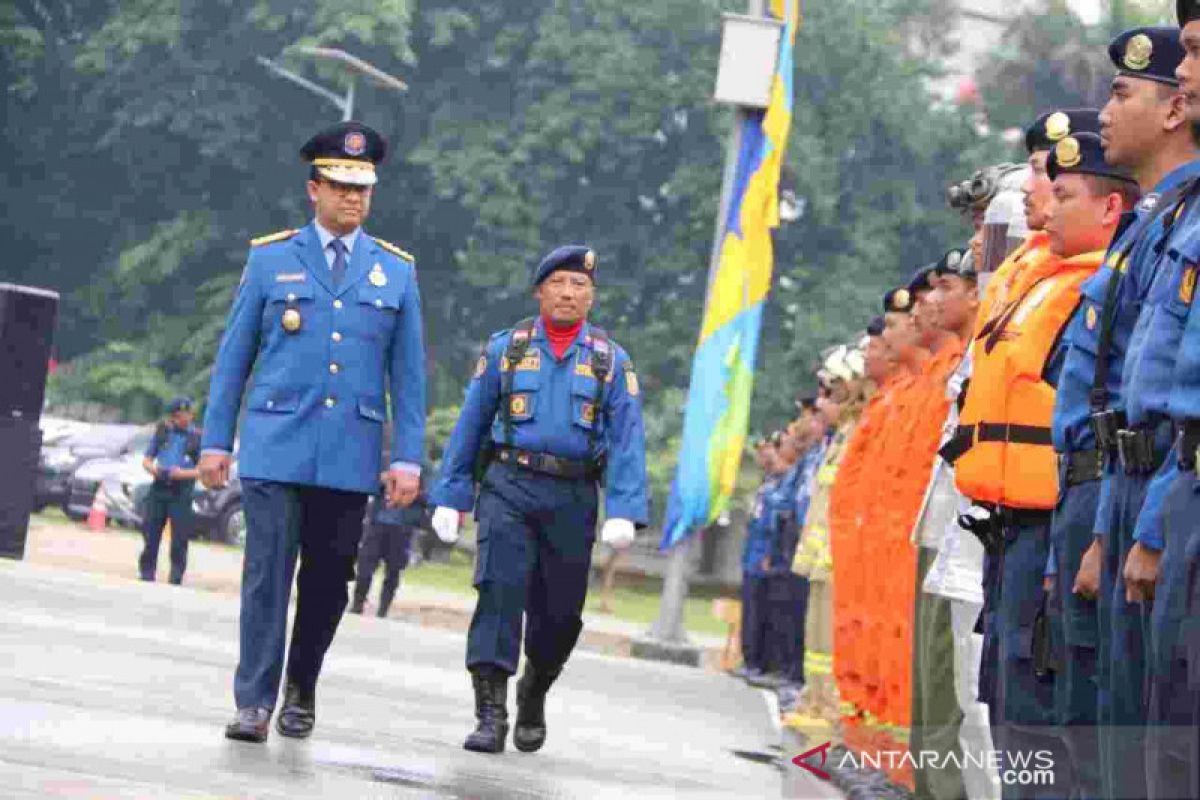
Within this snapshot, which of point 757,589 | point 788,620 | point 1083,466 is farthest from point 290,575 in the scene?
point 757,589

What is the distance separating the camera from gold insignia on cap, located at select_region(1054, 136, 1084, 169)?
7812 millimetres

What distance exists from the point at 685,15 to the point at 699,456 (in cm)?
3028

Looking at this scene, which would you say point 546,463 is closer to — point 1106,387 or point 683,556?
point 1106,387

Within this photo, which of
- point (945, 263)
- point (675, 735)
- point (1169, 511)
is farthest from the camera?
point (675, 735)

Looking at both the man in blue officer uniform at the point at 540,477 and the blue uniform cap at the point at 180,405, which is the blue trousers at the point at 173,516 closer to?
the blue uniform cap at the point at 180,405

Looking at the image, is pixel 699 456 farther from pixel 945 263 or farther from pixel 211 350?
pixel 211 350

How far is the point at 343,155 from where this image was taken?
10.5 m

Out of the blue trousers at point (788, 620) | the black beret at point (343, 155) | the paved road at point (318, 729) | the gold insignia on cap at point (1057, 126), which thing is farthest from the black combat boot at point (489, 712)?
the blue trousers at point (788, 620)

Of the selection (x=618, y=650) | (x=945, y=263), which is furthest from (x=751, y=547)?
(x=945, y=263)

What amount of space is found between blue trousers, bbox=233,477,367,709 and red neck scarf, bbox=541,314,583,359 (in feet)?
4.24

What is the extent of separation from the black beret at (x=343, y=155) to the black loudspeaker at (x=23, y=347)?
12607 mm

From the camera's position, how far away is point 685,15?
53.6 meters

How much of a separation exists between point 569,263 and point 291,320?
1.58 metres

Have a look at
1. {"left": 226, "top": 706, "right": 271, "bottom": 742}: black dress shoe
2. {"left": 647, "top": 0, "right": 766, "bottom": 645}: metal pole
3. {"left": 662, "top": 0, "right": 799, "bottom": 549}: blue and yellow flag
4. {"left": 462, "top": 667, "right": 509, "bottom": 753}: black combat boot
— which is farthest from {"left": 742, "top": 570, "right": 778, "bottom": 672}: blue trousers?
{"left": 226, "top": 706, "right": 271, "bottom": 742}: black dress shoe
